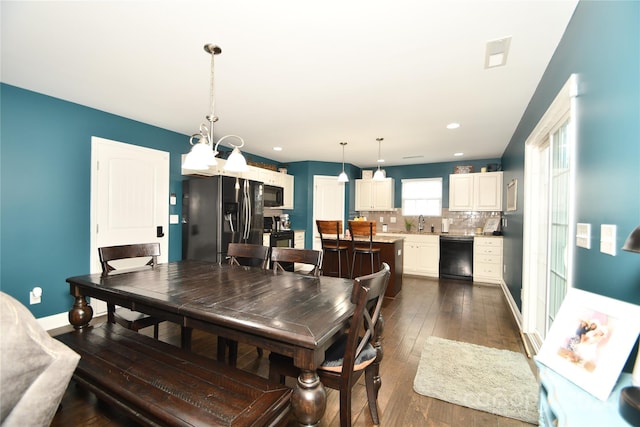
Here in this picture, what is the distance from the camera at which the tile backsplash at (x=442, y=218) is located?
19.7 ft

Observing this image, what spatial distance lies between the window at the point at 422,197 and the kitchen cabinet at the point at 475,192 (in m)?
0.47

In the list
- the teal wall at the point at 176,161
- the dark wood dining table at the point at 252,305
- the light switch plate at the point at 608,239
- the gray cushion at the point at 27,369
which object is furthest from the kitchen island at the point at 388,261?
the gray cushion at the point at 27,369

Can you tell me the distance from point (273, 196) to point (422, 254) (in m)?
3.30

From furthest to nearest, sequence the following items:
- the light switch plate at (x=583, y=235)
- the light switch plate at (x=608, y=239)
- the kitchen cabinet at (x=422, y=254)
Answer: the kitchen cabinet at (x=422, y=254), the light switch plate at (x=583, y=235), the light switch plate at (x=608, y=239)

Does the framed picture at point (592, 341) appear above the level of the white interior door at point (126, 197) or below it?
below

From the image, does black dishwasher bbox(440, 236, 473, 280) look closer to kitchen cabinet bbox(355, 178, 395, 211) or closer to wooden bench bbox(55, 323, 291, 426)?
kitchen cabinet bbox(355, 178, 395, 211)

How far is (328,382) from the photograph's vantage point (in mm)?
1424

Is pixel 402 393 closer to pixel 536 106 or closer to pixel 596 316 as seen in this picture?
pixel 596 316

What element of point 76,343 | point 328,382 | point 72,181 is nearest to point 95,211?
point 72,181

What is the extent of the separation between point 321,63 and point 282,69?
35 cm

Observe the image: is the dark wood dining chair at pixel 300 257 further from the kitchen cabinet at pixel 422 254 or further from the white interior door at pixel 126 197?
the kitchen cabinet at pixel 422 254

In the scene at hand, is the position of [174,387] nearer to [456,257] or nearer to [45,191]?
[45,191]

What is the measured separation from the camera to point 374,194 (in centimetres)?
669

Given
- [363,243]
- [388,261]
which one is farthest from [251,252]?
[388,261]
